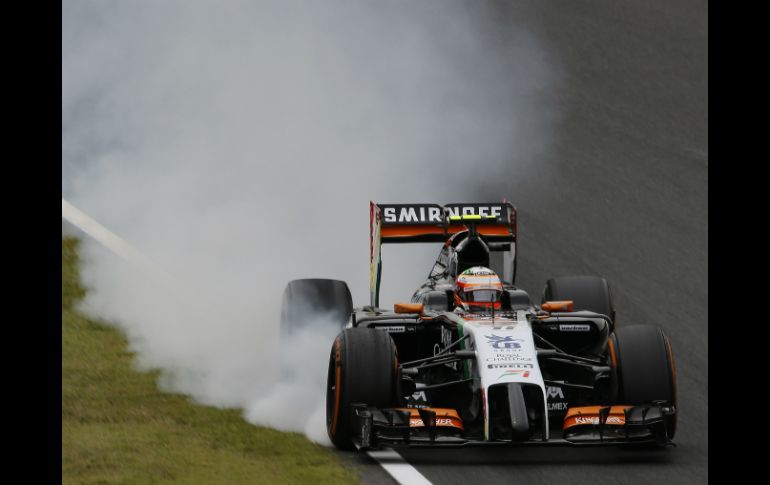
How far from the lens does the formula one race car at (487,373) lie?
12.7 m

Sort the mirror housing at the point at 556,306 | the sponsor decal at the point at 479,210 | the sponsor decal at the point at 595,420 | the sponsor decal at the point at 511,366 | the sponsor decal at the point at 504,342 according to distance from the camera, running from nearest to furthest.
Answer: the sponsor decal at the point at 595,420, the sponsor decal at the point at 511,366, the sponsor decal at the point at 504,342, the mirror housing at the point at 556,306, the sponsor decal at the point at 479,210

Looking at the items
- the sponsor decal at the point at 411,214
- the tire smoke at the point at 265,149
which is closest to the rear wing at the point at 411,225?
the sponsor decal at the point at 411,214

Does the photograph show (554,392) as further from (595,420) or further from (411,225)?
(411,225)

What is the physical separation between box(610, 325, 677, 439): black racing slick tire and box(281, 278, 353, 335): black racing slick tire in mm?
3979

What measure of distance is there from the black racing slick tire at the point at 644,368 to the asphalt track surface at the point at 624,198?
0.52 meters

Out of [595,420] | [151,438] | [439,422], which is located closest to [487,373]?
[439,422]

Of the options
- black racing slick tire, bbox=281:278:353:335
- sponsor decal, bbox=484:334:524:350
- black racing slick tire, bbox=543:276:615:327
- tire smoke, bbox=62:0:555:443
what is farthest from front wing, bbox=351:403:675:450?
black racing slick tire, bbox=543:276:615:327

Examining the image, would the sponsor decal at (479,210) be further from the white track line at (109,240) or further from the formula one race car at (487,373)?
the white track line at (109,240)

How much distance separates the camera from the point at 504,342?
1323cm

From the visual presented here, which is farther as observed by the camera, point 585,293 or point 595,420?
point 585,293

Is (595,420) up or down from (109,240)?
down

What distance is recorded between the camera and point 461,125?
2747 centimetres

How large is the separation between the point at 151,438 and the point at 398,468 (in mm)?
2625
